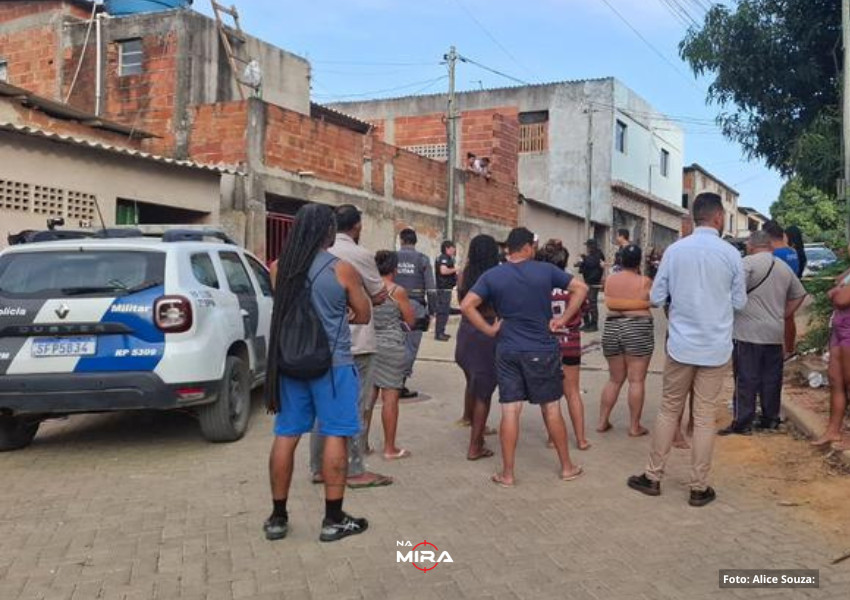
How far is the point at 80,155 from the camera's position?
11234mm

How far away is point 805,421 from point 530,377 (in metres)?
2.64

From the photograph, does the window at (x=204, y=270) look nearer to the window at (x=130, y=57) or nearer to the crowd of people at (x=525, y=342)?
the crowd of people at (x=525, y=342)

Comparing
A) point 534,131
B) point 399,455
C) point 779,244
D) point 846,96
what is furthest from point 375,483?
point 534,131

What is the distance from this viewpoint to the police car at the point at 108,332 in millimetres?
5379

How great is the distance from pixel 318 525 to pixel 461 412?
11.2ft

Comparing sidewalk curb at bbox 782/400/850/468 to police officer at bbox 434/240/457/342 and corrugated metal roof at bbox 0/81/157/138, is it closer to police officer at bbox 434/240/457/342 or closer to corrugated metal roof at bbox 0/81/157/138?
police officer at bbox 434/240/457/342

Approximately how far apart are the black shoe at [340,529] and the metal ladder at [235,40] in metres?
13.1

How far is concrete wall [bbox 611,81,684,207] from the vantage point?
31172 mm

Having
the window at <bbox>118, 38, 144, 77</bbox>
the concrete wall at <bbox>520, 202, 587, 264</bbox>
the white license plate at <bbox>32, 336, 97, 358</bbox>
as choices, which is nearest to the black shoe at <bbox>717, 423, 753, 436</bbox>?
the white license plate at <bbox>32, 336, 97, 358</bbox>

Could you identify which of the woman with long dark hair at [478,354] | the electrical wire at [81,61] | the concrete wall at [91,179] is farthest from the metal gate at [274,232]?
the woman with long dark hair at [478,354]

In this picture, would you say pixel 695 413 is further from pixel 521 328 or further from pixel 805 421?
pixel 805 421

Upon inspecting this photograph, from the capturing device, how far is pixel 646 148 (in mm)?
34344

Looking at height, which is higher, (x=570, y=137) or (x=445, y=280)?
(x=570, y=137)
